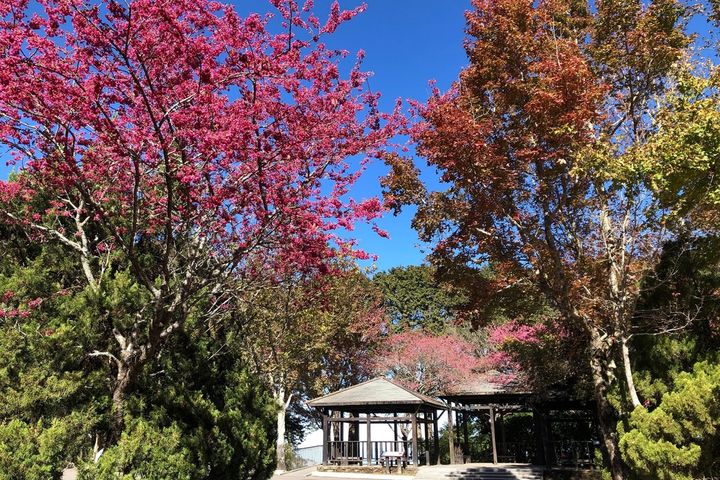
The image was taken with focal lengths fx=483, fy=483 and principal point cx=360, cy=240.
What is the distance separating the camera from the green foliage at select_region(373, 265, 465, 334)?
34438 mm

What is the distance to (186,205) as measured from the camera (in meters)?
5.75

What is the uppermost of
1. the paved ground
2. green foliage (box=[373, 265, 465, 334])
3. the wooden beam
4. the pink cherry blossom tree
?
green foliage (box=[373, 265, 465, 334])

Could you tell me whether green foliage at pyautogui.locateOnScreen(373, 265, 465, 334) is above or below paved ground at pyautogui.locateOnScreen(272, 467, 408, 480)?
above

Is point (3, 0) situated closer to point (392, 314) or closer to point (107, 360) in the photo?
point (107, 360)

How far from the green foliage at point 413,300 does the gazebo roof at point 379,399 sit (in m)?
14.3

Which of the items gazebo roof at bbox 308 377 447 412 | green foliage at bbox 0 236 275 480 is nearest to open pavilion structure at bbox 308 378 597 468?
gazebo roof at bbox 308 377 447 412

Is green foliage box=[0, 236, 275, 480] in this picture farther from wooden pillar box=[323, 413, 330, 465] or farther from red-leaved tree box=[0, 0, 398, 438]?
wooden pillar box=[323, 413, 330, 465]

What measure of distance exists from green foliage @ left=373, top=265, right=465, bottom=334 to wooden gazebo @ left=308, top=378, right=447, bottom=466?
1387cm

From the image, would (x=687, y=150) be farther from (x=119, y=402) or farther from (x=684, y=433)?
(x=119, y=402)

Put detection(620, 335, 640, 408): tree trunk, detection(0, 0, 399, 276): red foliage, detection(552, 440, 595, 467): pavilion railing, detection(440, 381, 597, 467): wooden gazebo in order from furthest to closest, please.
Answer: detection(440, 381, 597, 467): wooden gazebo < detection(552, 440, 595, 467): pavilion railing < detection(620, 335, 640, 408): tree trunk < detection(0, 0, 399, 276): red foliage

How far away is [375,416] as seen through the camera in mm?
18250

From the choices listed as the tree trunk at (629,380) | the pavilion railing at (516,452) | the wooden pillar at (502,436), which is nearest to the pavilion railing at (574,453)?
the pavilion railing at (516,452)

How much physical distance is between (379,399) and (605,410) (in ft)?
31.7

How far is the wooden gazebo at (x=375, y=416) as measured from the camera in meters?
17.5
